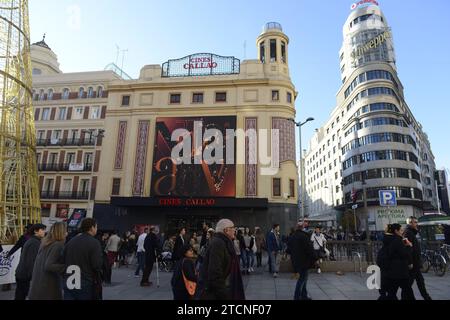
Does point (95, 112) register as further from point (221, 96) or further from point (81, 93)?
point (221, 96)

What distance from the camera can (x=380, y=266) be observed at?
589cm

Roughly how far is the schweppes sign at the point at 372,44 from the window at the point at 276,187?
38476mm

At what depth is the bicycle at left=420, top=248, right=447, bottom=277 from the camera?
11349 millimetres

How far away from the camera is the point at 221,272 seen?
376cm

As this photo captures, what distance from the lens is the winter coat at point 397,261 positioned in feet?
18.2

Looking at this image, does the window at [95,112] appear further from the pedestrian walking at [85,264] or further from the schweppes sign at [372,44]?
the schweppes sign at [372,44]

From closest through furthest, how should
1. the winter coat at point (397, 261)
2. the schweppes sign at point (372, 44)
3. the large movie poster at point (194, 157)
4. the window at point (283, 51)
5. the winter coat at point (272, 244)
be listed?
the winter coat at point (397, 261) < the winter coat at point (272, 244) < the large movie poster at point (194, 157) < the window at point (283, 51) < the schweppes sign at point (372, 44)

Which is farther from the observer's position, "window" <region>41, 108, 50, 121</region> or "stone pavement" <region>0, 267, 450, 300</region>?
"window" <region>41, 108, 50, 121</region>

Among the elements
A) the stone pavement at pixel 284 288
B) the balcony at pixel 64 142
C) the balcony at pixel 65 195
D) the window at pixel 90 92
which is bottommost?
the stone pavement at pixel 284 288

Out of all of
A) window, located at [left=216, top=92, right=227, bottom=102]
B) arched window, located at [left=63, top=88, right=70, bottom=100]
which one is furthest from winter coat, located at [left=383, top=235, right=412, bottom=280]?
arched window, located at [left=63, top=88, right=70, bottom=100]

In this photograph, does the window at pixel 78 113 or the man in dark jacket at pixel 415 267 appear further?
the window at pixel 78 113

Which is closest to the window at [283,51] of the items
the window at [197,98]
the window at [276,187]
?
the window at [197,98]

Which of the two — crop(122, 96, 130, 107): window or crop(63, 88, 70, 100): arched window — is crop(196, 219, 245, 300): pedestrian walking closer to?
crop(122, 96, 130, 107): window

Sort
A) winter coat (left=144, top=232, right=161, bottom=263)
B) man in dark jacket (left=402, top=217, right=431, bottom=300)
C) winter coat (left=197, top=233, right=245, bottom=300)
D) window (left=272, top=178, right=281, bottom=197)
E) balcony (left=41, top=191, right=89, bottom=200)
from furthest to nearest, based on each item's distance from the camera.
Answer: balcony (left=41, top=191, right=89, bottom=200), window (left=272, top=178, right=281, bottom=197), winter coat (left=144, top=232, right=161, bottom=263), man in dark jacket (left=402, top=217, right=431, bottom=300), winter coat (left=197, top=233, right=245, bottom=300)
